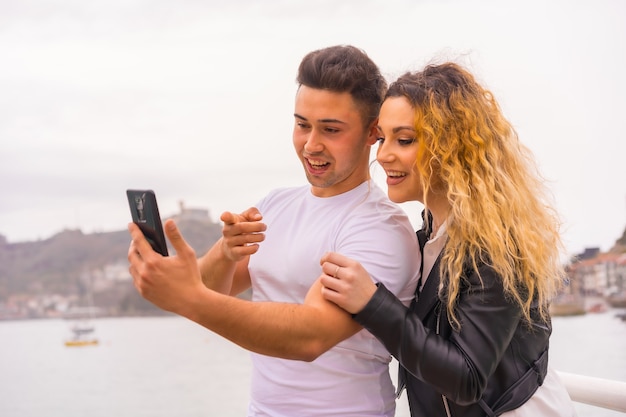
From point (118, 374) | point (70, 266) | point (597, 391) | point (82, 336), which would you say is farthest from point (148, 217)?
point (118, 374)

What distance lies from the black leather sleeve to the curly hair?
0.11 ft

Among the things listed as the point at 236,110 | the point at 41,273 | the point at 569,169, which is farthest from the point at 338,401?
the point at 236,110

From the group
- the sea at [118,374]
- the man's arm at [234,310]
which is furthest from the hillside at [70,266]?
the man's arm at [234,310]

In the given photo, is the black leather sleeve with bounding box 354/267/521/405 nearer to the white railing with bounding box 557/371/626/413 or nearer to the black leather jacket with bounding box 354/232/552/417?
the black leather jacket with bounding box 354/232/552/417

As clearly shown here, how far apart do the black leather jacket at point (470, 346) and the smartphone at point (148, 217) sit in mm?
408

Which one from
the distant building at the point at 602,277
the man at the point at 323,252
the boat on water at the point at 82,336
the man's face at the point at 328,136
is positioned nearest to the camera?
the man at the point at 323,252

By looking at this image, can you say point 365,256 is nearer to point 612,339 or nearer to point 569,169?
point 612,339

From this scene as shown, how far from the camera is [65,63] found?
37.9 m

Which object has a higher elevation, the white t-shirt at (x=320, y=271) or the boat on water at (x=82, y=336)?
the white t-shirt at (x=320, y=271)

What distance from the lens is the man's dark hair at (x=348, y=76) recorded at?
1.81 meters

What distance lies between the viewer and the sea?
3152 centimetres

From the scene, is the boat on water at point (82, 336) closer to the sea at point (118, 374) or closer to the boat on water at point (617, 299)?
the sea at point (118, 374)

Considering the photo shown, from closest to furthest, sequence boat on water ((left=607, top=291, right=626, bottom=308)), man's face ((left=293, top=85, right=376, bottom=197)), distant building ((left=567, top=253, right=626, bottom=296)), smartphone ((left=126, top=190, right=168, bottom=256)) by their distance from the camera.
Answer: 1. smartphone ((left=126, top=190, right=168, bottom=256))
2. man's face ((left=293, top=85, right=376, bottom=197))
3. distant building ((left=567, top=253, right=626, bottom=296))
4. boat on water ((left=607, top=291, right=626, bottom=308))

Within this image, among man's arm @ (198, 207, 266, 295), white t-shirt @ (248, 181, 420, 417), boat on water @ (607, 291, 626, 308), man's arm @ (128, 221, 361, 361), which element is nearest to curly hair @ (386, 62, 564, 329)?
white t-shirt @ (248, 181, 420, 417)
